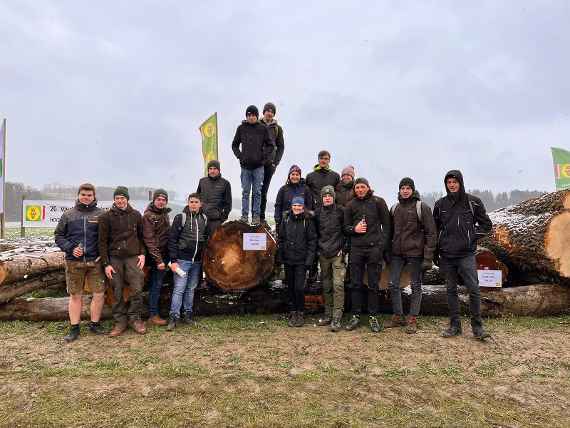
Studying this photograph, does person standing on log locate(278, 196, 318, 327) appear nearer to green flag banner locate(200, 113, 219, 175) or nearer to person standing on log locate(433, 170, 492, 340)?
person standing on log locate(433, 170, 492, 340)

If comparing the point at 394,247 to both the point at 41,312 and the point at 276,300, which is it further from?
the point at 41,312

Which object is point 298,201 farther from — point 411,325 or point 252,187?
point 411,325

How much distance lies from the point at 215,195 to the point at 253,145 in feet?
4.06

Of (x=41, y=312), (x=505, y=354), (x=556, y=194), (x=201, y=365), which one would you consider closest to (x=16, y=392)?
(x=201, y=365)

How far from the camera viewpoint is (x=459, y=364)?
425 centimetres

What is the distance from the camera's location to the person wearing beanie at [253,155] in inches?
264

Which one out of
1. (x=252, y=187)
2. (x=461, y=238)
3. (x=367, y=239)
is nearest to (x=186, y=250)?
(x=252, y=187)

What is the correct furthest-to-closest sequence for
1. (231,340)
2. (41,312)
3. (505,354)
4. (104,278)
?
(41,312) < (104,278) < (231,340) < (505,354)

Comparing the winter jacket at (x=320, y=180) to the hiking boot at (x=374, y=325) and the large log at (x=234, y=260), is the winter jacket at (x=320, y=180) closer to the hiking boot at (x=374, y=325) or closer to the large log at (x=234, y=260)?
the large log at (x=234, y=260)

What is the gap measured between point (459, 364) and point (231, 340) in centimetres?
289

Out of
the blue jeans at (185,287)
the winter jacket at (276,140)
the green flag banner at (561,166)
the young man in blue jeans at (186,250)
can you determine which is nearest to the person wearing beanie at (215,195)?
the young man in blue jeans at (186,250)

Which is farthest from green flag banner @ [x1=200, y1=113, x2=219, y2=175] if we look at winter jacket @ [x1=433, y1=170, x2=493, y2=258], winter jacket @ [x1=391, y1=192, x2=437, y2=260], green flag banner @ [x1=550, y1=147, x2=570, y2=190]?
green flag banner @ [x1=550, y1=147, x2=570, y2=190]

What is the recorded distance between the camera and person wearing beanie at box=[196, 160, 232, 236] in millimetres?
6097

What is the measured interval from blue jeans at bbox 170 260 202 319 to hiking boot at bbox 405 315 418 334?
3.33 meters
